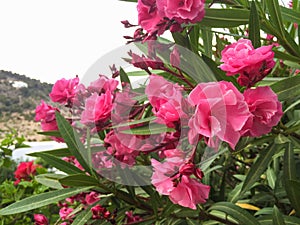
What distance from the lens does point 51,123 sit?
50.3 inches

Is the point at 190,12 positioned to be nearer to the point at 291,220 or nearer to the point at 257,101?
the point at 257,101

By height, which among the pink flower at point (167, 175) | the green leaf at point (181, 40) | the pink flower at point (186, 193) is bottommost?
the pink flower at point (186, 193)

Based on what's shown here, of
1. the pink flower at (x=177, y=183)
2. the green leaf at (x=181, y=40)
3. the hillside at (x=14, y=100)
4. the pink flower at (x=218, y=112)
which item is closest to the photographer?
the pink flower at (x=218, y=112)

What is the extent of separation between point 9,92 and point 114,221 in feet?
65.5

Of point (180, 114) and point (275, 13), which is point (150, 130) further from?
point (275, 13)

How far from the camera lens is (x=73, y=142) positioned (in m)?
1.10

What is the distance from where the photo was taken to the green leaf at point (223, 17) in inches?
38.1

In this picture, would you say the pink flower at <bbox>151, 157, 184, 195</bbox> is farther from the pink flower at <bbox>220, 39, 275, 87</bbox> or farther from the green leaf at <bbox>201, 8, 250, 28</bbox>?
the green leaf at <bbox>201, 8, 250, 28</bbox>

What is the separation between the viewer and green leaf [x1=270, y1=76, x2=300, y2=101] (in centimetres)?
89

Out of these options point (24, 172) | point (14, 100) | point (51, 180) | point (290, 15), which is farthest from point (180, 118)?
point (14, 100)

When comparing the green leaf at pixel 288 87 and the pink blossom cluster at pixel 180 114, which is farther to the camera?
the green leaf at pixel 288 87

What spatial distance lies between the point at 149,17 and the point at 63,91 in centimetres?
44

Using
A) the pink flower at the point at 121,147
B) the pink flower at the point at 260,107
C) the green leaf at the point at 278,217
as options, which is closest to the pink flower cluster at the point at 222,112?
the pink flower at the point at 260,107

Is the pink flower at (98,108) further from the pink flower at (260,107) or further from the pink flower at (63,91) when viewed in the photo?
the pink flower at (260,107)
